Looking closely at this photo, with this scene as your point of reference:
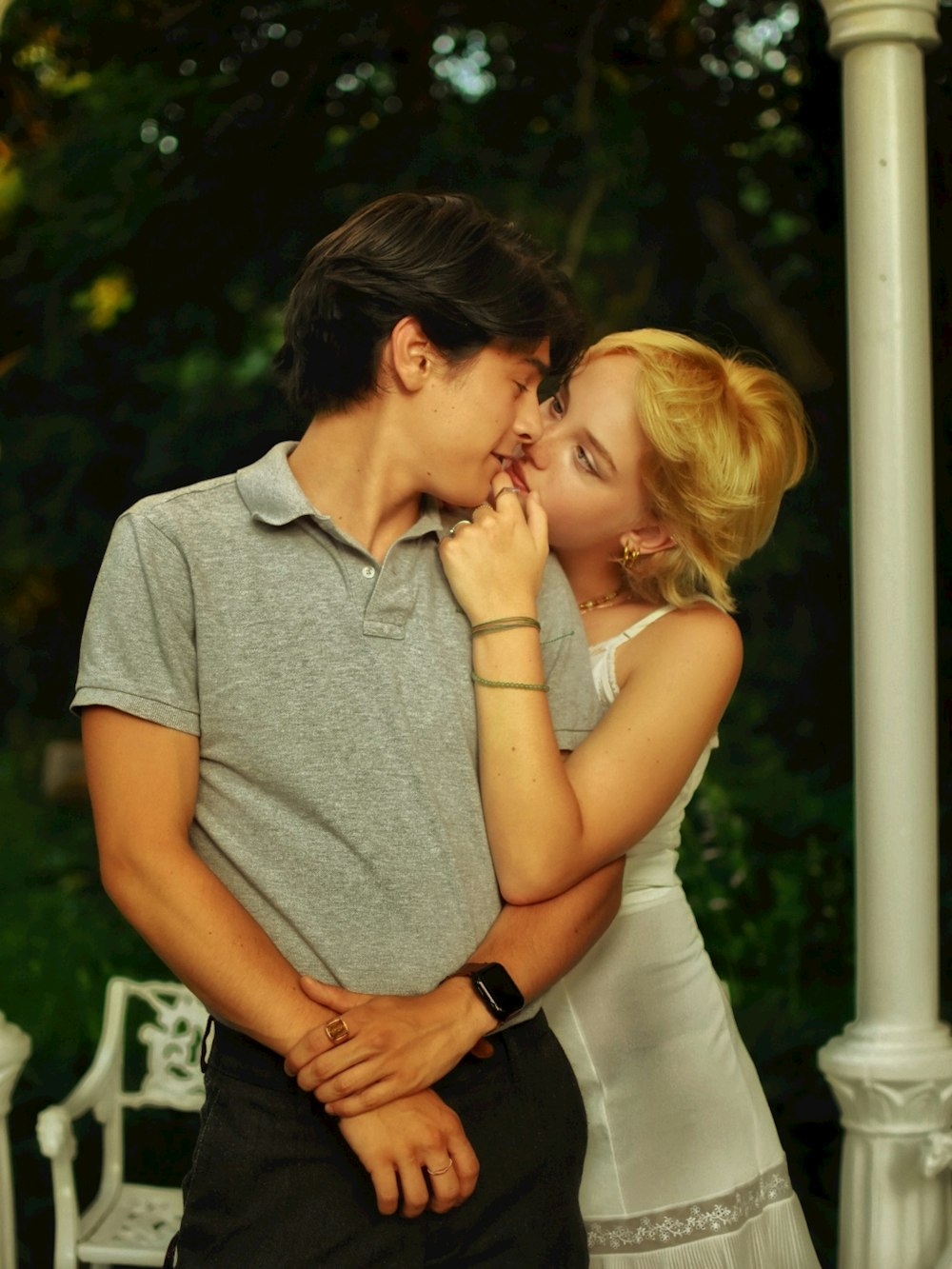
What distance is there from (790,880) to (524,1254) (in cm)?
122

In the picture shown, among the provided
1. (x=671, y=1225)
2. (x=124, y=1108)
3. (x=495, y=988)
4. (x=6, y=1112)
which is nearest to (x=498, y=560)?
(x=495, y=988)

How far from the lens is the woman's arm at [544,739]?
168cm

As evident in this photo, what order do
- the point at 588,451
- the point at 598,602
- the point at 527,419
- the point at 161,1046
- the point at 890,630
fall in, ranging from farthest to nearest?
the point at 161,1046, the point at 890,630, the point at 598,602, the point at 588,451, the point at 527,419

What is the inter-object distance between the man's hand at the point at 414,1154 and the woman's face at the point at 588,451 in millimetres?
851

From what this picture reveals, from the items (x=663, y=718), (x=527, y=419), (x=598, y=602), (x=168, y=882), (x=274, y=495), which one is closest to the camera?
(x=168, y=882)

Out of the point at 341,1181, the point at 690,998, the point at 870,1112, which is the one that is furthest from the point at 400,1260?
the point at 870,1112

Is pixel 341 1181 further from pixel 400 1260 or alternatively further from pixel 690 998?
pixel 690 998

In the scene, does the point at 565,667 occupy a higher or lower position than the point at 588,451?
lower

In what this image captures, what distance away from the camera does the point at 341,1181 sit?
1.61 metres

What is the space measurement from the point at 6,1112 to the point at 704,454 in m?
1.64

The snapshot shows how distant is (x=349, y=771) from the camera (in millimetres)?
1650

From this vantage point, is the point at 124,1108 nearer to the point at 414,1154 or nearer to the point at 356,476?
the point at 414,1154

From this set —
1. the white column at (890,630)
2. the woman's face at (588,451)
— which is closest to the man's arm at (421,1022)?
the woman's face at (588,451)

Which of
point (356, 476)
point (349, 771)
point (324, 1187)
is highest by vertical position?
point (356, 476)
